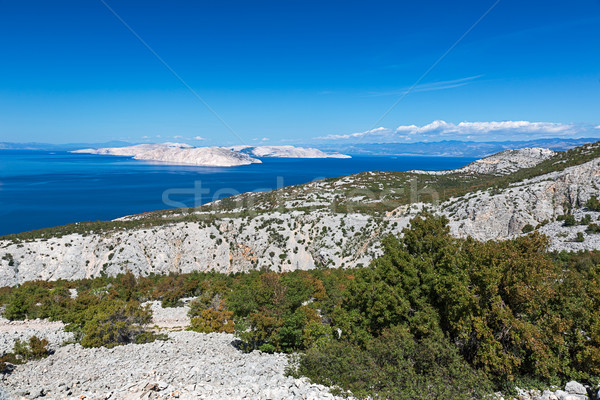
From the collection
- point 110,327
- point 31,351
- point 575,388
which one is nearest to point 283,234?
point 110,327

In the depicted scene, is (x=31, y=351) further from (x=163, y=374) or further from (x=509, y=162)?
(x=509, y=162)

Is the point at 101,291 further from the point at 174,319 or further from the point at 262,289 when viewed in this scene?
the point at 262,289

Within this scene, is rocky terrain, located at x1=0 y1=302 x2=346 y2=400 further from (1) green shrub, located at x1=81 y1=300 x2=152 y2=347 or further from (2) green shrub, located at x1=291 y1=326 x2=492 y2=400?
(2) green shrub, located at x1=291 y1=326 x2=492 y2=400

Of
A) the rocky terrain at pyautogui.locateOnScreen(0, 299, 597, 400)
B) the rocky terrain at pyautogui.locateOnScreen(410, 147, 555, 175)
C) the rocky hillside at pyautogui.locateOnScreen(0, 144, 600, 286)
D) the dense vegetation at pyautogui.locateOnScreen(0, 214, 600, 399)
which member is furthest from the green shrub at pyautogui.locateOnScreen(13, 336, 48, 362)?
the rocky terrain at pyautogui.locateOnScreen(410, 147, 555, 175)

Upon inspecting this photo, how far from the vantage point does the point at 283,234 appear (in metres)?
43.0

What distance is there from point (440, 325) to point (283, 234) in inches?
1201

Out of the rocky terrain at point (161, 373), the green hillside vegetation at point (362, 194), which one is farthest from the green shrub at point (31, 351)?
the green hillside vegetation at point (362, 194)

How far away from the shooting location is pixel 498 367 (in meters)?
10.9

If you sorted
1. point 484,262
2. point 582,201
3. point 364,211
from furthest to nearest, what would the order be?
point 364,211, point 582,201, point 484,262

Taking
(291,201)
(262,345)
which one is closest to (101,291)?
(262,345)

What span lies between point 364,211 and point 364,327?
107ft

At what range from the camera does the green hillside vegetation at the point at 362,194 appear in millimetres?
45531

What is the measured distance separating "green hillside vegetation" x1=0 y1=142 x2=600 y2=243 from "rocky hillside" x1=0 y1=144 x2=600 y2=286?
721 mm

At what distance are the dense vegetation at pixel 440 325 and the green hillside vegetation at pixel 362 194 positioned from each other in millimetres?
29522
